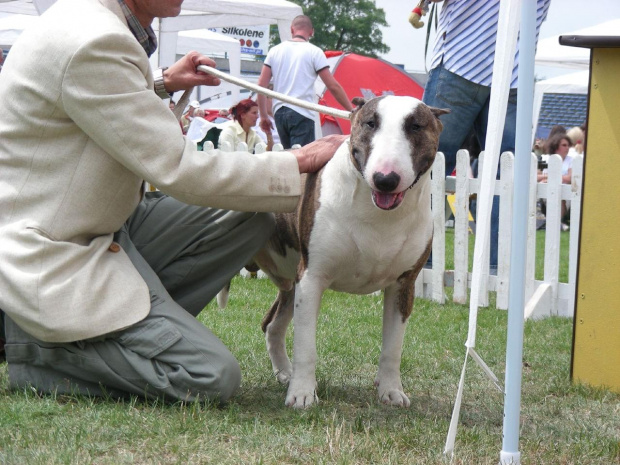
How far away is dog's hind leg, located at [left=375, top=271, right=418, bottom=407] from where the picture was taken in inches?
124

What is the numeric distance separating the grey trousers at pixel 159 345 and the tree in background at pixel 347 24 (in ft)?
154

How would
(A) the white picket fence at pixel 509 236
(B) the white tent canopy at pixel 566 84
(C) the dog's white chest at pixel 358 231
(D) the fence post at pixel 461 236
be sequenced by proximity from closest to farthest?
(C) the dog's white chest at pixel 358 231 → (A) the white picket fence at pixel 509 236 → (D) the fence post at pixel 461 236 → (B) the white tent canopy at pixel 566 84

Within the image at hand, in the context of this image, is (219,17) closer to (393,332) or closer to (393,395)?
(393,332)

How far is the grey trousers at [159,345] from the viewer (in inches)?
111

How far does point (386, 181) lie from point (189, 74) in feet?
3.26

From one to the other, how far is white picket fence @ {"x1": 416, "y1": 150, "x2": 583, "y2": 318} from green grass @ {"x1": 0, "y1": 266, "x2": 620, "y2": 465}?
4.68 feet

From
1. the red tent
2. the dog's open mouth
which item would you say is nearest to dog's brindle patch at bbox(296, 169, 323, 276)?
the dog's open mouth

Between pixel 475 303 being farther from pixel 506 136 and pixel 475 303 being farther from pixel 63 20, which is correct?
pixel 506 136

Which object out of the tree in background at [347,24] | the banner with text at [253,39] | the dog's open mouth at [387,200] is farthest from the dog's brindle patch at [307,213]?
the tree in background at [347,24]

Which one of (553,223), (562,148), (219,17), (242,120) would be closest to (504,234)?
(553,223)

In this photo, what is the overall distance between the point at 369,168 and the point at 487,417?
0.96 metres

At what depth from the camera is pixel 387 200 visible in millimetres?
2717

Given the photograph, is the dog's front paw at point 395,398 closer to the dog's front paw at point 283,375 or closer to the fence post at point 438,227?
the dog's front paw at point 283,375

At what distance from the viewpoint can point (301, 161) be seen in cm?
306
